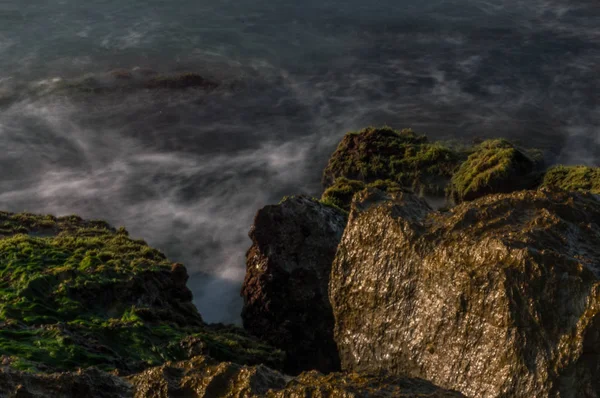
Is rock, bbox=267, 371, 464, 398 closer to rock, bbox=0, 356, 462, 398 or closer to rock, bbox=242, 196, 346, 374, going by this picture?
rock, bbox=0, 356, 462, 398

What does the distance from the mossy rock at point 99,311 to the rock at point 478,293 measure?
2.74 meters

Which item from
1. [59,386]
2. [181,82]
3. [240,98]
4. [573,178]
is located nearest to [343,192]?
[573,178]

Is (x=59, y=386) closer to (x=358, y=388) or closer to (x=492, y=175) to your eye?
(x=358, y=388)

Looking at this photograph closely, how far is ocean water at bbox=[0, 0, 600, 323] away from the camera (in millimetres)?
21172

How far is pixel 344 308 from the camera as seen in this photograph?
9852 mm

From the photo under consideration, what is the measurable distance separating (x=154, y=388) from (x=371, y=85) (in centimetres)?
2306

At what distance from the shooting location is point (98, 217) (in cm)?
2033

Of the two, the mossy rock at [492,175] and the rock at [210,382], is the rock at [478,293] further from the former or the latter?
the mossy rock at [492,175]

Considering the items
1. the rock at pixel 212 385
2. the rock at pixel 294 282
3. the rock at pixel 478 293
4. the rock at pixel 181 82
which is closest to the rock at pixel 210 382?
the rock at pixel 212 385

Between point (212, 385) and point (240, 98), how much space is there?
71.9ft

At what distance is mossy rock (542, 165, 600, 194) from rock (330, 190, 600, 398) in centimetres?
838

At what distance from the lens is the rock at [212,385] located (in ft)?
20.5

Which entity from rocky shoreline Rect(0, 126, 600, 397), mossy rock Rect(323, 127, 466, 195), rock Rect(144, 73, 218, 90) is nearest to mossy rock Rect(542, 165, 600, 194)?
mossy rock Rect(323, 127, 466, 195)

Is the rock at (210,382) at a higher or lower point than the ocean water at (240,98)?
higher
